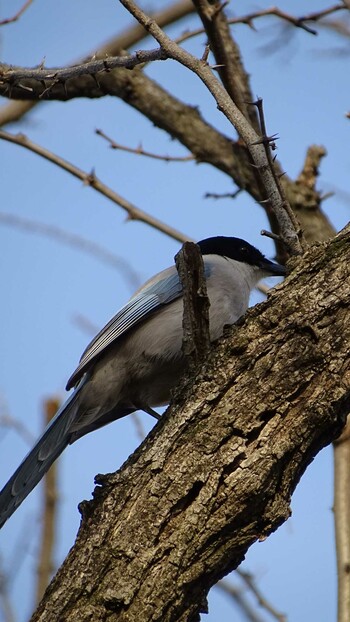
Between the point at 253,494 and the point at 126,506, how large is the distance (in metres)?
0.50

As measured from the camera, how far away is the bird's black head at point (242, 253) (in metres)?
5.98

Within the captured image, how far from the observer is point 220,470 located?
3.11m

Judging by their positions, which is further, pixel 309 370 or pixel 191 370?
pixel 191 370

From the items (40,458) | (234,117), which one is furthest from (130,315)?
(234,117)

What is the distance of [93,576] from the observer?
3100 mm

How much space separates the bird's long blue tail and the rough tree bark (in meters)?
0.91

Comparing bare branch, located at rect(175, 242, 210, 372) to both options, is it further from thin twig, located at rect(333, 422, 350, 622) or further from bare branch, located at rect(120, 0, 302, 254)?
thin twig, located at rect(333, 422, 350, 622)

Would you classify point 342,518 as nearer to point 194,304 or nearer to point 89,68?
point 194,304

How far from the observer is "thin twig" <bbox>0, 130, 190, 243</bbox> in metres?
5.86

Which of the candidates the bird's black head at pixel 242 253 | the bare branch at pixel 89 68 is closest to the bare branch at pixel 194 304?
the bare branch at pixel 89 68

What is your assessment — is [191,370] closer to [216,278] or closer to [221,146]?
[216,278]

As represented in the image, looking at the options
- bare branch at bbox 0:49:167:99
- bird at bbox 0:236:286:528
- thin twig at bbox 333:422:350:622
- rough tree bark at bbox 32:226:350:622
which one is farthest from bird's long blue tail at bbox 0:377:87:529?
bare branch at bbox 0:49:167:99

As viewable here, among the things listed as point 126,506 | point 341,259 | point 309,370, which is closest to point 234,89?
point 341,259

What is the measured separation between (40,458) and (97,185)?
223 cm
